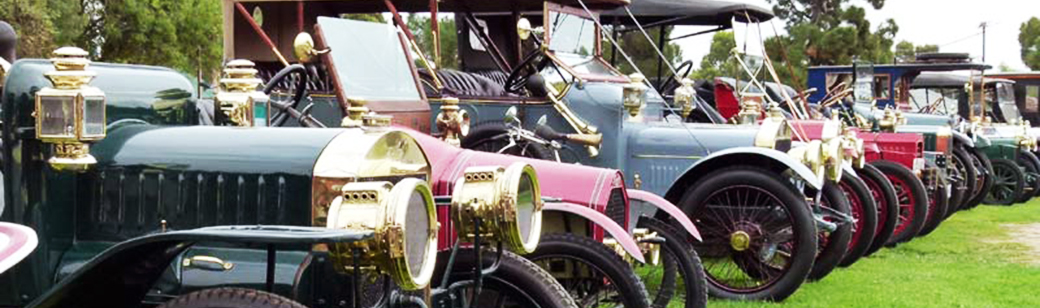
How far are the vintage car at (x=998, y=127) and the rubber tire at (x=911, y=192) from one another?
4193 mm

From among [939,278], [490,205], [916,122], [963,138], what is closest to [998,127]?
[916,122]

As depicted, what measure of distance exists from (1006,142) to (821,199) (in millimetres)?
7977

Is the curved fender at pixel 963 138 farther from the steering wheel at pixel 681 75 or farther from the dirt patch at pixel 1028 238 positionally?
the steering wheel at pixel 681 75

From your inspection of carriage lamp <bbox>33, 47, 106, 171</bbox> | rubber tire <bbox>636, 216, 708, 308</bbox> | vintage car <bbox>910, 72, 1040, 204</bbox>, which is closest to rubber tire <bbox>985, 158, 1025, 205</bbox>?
vintage car <bbox>910, 72, 1040, 204</bbox>

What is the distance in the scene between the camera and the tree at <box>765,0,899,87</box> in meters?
22.0

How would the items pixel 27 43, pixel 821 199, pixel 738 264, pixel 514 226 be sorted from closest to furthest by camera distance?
pixel 514 226 → pixel 738 264 → pixel 821 199 → pixel 27 43

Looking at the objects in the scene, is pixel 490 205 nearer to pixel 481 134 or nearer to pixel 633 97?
pixel 481 134

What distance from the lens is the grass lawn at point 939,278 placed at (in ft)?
21.7

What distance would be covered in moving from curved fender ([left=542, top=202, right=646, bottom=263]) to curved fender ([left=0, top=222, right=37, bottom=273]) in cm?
199

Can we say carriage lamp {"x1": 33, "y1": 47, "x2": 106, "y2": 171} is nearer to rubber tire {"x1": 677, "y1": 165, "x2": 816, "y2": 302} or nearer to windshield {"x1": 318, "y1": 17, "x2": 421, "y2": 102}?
windshield {"x1": 318, "y1": 17, "x2": 421, "y2": 102}

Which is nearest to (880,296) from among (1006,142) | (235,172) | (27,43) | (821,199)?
(821,199)

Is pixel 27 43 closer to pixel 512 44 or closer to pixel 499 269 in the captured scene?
pixel 512 44

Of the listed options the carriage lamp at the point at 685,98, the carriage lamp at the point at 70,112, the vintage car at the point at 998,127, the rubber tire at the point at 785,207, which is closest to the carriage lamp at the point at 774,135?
the rubber tire at the point at 785,207

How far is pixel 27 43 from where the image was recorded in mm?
17188
